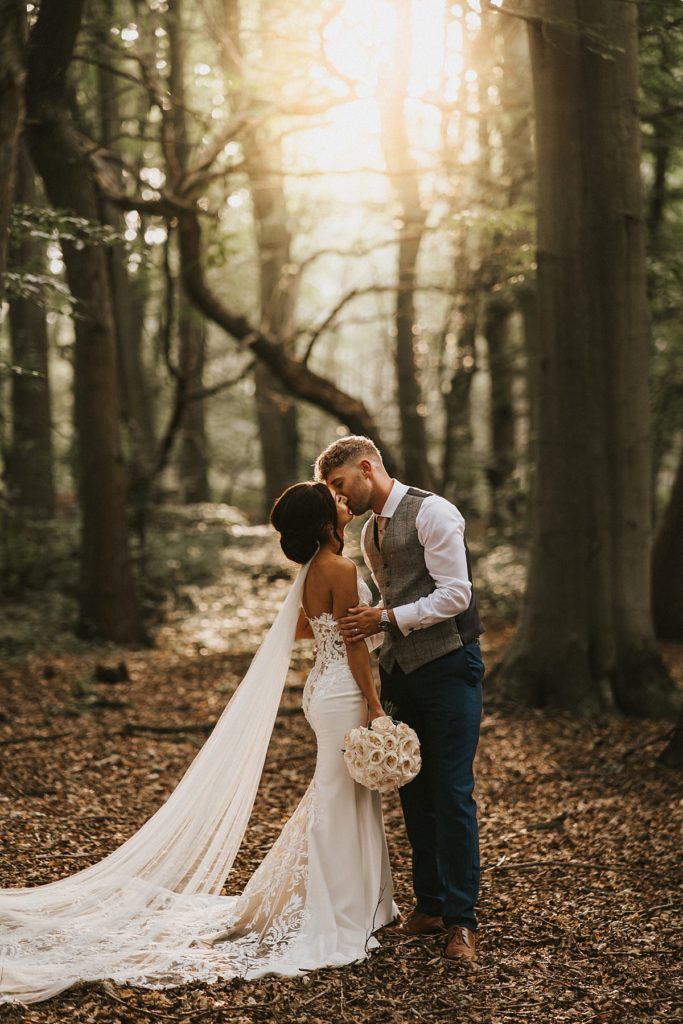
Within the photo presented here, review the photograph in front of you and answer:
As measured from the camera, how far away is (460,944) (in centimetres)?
426

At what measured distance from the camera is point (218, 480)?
31.2 meters

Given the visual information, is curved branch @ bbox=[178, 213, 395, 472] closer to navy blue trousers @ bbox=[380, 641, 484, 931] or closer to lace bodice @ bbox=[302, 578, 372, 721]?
lace bodice @ bbox=[302, 578, 372, 721]

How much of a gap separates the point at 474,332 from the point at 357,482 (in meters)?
10.9

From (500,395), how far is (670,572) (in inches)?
315

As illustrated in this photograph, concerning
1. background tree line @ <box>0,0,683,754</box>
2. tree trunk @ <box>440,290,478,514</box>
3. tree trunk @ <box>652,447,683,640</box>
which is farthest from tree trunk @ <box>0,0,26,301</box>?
tree trunk @ <box>440,290,478,514</box>

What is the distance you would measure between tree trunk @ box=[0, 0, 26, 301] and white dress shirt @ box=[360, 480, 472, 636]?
2247 mm

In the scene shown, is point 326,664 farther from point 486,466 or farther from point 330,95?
point 486,466

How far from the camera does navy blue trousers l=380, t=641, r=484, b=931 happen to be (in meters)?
4.32

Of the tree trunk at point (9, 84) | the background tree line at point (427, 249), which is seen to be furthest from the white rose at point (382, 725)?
the tree trunk at point (9, 84)

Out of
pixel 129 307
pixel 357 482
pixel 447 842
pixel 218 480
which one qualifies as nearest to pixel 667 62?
pixel 357 482

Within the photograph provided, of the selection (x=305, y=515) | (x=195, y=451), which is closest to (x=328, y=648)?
(x=305, y=515)

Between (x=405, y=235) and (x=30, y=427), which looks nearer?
(x=405, y=235)

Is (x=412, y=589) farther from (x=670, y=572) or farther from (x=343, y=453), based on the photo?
(x=670, y=572)

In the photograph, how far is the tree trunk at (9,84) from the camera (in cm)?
396
